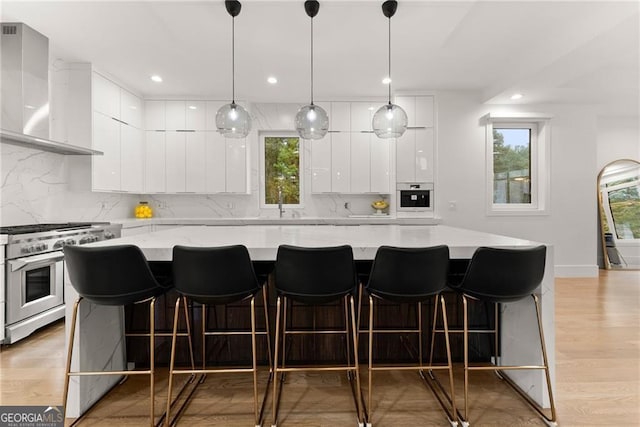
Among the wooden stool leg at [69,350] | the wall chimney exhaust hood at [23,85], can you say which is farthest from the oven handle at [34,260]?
Result: the wooden stool leg at [69,350]

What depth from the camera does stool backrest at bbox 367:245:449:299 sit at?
162 centimetres

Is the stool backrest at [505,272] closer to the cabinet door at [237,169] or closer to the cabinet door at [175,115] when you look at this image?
the cabinet door at [237,169]

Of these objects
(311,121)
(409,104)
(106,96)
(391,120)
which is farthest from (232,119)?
(409,104)

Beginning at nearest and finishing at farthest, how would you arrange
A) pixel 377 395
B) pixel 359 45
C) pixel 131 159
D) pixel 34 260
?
pixel 377 395, pixel 34 260, pixel 359 45, pixel 131 159

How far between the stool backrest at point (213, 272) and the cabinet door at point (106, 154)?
2988 millimetres

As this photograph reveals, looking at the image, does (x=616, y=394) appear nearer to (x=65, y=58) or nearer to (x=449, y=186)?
(x=449, y=186)

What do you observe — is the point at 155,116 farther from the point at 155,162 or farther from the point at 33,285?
the point at 33,285

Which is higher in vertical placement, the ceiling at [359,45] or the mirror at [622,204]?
the ceiling at [359,45]

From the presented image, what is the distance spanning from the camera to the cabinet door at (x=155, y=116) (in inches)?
188

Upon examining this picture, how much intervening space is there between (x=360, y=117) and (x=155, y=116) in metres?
2.94

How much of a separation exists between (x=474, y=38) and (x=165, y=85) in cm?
365

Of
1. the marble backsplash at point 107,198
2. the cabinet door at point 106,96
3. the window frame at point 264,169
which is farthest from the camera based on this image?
the window frame at point 264,169

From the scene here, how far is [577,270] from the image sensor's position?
482 cm

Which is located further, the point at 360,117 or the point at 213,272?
the point at 360,117
